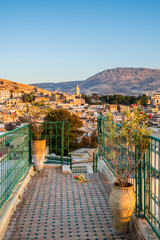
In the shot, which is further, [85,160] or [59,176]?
[85,160]

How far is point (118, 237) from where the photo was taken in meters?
2.75

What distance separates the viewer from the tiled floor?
2.85 m

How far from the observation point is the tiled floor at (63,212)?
9.36 feet

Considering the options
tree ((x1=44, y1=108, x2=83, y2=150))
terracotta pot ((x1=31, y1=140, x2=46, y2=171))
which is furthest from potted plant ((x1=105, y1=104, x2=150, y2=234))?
tree ((x1=44, y1=108, x2=83, y2=150))

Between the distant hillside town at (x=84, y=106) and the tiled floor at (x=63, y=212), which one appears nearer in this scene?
the tiled floor at (x=63, y=212)

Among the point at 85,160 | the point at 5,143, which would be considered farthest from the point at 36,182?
the point at 85,160

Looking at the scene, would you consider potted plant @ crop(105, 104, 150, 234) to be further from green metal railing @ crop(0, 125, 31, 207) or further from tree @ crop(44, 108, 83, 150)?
tree @ crop(44, 108, 83, 150)

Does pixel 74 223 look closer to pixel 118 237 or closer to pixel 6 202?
pixel 118 237

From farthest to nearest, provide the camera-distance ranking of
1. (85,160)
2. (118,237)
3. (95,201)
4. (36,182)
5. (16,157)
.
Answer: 1. (85,160)
2. (36,182)
3. (16,157)
4. (95,201)
5. (118,237)

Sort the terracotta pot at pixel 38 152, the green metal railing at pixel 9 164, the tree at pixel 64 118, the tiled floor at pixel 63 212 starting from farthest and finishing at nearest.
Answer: the tree at pixel 64 118
the terracotta pot at pixel 38 152
the green metal railing at pixel 9 164
the tiled floor at pixel 63 212

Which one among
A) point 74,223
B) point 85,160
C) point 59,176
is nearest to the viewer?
point 74,223

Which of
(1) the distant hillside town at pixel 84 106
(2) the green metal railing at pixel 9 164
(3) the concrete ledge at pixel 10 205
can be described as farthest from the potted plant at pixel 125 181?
(2) the green metal railing at pixel 9 164

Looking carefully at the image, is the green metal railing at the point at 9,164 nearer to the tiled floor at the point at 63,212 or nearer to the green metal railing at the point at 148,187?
the tiled floor at the point at 63,212

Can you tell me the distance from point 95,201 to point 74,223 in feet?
2.63
